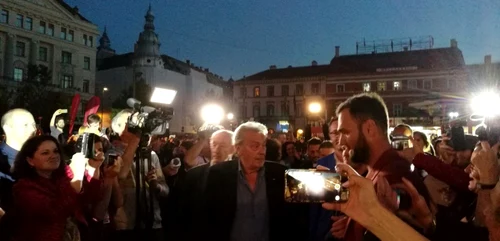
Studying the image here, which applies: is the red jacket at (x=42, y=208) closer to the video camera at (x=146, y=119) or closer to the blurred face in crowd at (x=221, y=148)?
the video camera at (x=146, y=119)

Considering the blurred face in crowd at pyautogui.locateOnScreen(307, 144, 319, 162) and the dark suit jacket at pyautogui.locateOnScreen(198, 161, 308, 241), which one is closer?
the dark suit jacket at pyautogui.locateOnScreen(198, 161, 308, 241)

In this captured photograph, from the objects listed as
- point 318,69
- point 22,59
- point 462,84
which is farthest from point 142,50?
point 462,84

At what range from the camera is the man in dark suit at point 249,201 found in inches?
160

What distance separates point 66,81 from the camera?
58.9 m

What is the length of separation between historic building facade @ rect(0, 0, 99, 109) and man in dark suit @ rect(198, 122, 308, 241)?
2022 inches

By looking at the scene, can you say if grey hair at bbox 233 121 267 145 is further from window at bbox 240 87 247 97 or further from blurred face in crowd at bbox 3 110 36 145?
window at bbox 240 87 247 97

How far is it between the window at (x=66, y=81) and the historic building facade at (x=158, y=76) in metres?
9.20

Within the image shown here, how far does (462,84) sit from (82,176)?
59875 millimetres

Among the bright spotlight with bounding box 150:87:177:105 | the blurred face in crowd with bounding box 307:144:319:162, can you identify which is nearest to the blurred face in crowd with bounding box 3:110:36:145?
the bright spotlight with bounding box 150:87:177:105

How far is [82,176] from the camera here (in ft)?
14.3

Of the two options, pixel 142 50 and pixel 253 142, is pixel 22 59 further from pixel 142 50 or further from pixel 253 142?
pixel 253 142

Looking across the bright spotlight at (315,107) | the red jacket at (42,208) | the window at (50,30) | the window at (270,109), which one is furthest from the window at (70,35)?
the red jacket at (42,208)

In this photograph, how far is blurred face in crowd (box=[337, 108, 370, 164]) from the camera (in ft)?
8.87

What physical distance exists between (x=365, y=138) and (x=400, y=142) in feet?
11.7
